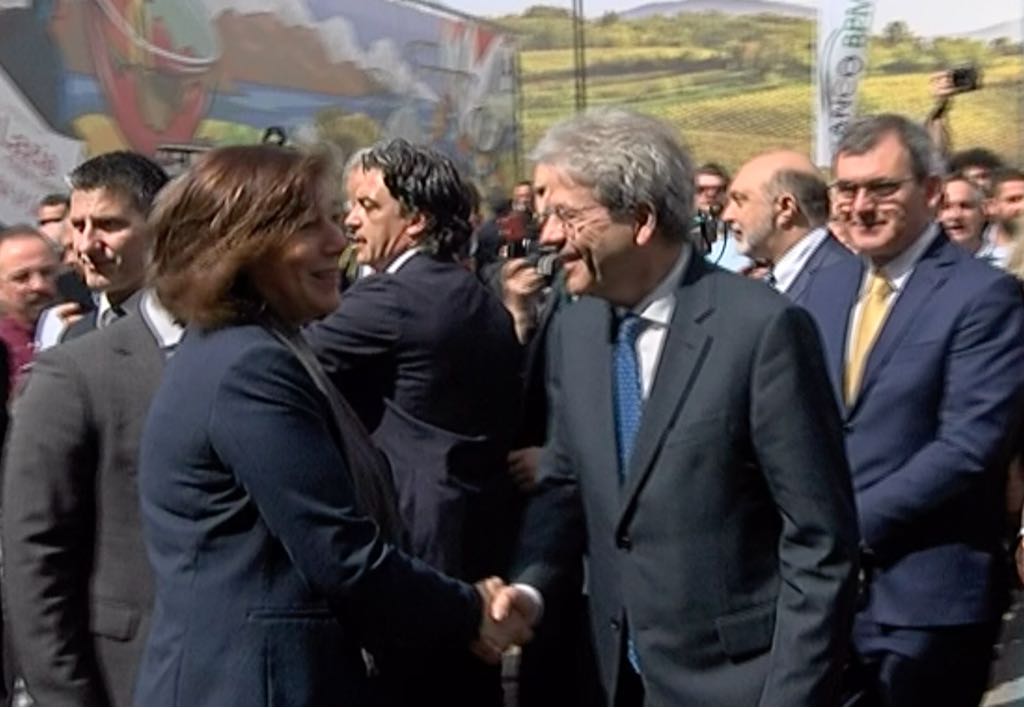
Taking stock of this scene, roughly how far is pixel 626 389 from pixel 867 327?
983 millimetres

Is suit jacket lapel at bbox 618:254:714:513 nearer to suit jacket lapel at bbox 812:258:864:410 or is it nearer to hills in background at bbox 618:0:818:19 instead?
suit jacket lapel at bbox 812:258:864:410

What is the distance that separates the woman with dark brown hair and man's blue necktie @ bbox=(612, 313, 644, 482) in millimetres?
468

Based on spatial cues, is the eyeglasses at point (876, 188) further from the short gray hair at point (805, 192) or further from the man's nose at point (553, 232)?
the short gray hair at point (805, 192)

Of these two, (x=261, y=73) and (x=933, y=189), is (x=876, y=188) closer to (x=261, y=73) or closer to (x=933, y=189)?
(x=933, y=189)

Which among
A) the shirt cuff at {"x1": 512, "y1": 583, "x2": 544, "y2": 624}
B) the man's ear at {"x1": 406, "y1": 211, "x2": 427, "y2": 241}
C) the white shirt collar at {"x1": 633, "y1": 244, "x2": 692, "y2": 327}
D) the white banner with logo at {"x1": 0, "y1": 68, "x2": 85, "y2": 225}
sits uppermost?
the white shirt collar at {"x1": 633, "y1": 244, "x2": 692, "y2": 327}

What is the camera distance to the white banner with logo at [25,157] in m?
12.8

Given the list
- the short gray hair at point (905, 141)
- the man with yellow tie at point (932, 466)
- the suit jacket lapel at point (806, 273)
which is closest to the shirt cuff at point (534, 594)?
the man with yellow tie at point (932, 466)

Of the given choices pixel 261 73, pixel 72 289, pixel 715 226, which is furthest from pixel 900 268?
pixel 261 73

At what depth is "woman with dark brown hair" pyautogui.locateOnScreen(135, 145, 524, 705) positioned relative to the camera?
2.52 m

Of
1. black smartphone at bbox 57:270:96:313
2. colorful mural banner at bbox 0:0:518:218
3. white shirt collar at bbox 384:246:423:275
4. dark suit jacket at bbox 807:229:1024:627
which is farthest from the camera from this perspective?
colorful mural banner at bbox 0:0:518:218

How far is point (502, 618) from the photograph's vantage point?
9.37ft

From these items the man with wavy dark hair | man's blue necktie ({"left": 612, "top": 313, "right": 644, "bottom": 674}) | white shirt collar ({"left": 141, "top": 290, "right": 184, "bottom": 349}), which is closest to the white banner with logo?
the man with wavy dark hair

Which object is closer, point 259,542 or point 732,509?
point 259,542

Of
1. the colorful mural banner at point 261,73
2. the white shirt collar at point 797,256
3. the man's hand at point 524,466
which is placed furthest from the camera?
the colorful mural banner at point 261,73
